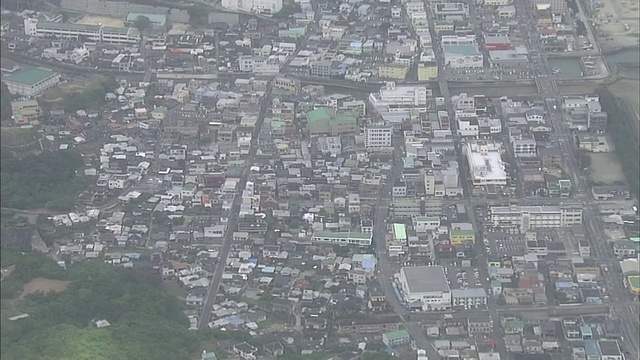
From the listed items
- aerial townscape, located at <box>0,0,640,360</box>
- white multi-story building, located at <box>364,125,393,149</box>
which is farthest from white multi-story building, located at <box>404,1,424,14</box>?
white multi-story building, located at <box>364,125,393,149</box>

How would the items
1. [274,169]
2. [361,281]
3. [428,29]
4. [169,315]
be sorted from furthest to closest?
[428,29]
[274,169]
[361,281]
[169,315]

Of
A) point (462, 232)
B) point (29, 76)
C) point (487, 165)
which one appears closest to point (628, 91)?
point (487, 165)

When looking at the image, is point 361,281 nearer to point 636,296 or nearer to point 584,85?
point 636,296

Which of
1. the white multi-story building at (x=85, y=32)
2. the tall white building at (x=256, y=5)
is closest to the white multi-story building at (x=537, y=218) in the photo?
the tall white building at (x=256, y=5)

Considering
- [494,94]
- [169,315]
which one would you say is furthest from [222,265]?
[494,94]

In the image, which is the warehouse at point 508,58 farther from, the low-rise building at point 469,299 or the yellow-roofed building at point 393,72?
the low-rise building at point 469,299

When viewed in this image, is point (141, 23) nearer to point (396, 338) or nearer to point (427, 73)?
point (427, 73)

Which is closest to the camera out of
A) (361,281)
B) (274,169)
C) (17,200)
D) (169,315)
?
(169,315)
